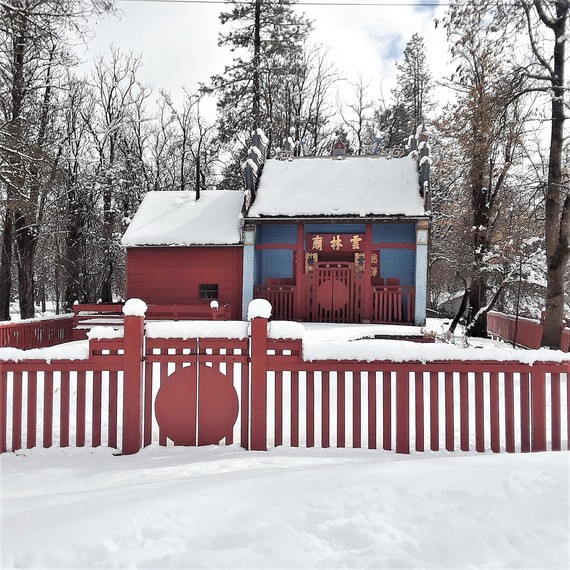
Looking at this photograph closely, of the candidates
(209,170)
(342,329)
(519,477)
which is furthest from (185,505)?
(209,170)

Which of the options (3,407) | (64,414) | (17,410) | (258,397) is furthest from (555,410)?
(3,407)

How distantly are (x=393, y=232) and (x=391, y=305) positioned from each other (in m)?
2.83

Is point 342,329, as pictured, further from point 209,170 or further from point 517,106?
point 209,170

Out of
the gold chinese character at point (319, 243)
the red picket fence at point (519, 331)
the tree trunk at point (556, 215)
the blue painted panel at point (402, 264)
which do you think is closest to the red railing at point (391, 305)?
the blue painted panel at point (402, 264)

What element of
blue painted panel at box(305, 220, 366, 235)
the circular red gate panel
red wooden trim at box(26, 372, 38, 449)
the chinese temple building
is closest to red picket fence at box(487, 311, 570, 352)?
the chinese temple building

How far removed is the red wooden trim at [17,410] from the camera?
163 inches

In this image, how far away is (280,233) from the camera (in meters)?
16.4

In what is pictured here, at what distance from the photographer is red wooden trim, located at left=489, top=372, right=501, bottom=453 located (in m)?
4.12

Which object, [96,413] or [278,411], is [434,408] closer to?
[278,411]

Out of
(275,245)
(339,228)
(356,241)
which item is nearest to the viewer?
(356,241)

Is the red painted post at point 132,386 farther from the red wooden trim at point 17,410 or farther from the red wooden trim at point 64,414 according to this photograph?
the red wooden trim at point 17,410

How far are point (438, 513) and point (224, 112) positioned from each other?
27.0 meters

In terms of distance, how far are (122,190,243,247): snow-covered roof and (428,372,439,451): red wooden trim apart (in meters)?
12.5

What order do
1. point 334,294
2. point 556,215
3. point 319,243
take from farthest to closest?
point 319,243 → point 334,294 → point 556,215
